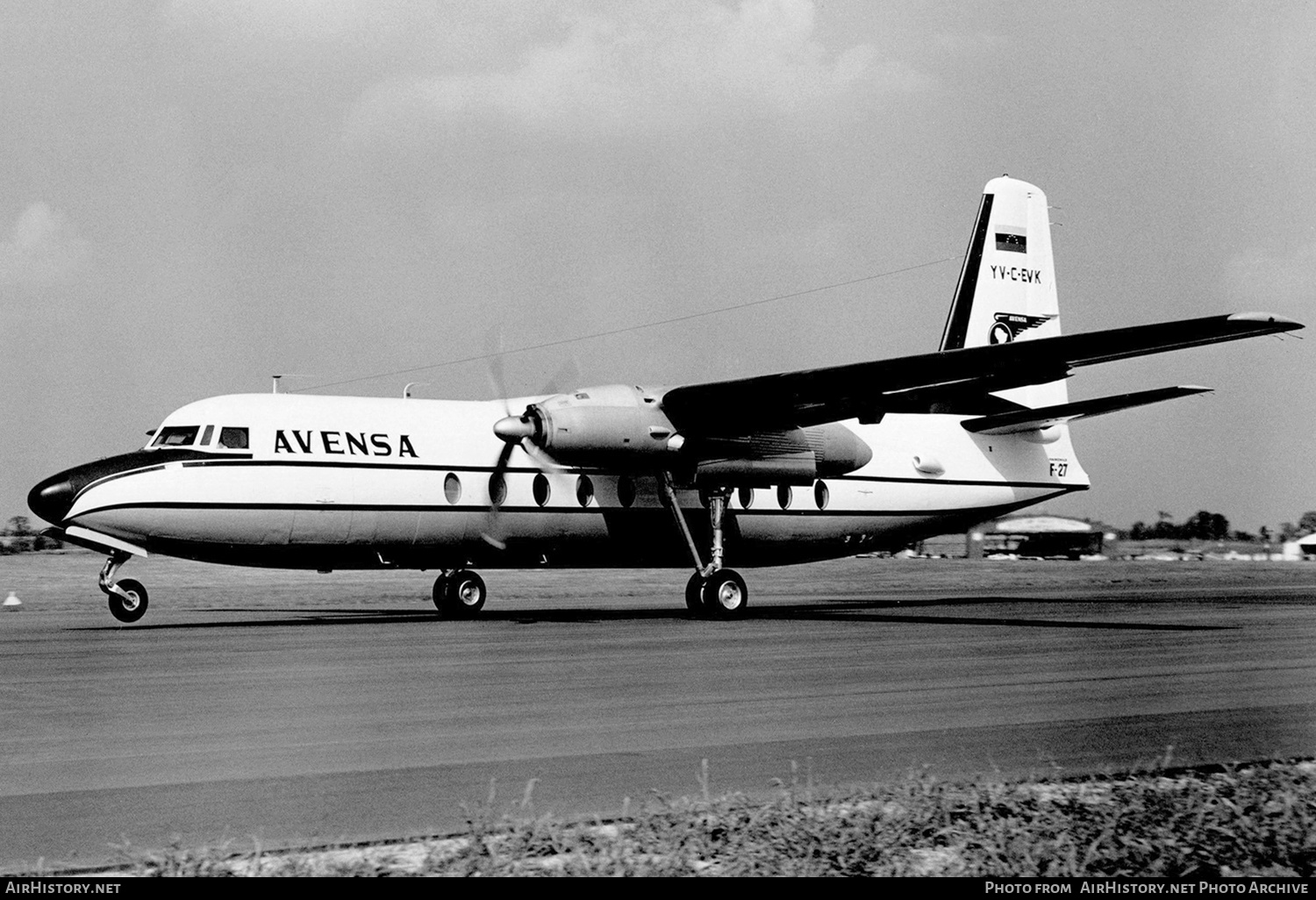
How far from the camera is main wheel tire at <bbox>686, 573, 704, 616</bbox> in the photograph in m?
22.8

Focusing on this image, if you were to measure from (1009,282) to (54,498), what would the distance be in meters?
20.0

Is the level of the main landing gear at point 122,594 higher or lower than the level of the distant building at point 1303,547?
lower

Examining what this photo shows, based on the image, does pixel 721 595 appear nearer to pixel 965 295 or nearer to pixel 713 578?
pixel 713 578

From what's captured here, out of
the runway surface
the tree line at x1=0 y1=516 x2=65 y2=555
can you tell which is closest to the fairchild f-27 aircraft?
the runway surface

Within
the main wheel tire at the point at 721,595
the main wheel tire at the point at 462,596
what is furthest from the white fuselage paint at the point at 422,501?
the main wheel tire at the point at 721,595

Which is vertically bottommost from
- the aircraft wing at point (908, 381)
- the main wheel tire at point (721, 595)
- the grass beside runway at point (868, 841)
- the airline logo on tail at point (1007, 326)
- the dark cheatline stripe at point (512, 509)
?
the grass beside runway at point (868, 841)

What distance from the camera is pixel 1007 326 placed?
29438 mm

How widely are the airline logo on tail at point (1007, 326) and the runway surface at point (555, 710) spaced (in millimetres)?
8287

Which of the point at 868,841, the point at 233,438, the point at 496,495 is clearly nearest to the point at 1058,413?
the point at 496,495

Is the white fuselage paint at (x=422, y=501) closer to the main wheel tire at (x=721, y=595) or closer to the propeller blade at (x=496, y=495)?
the propeller blade at (x=496, y=495)

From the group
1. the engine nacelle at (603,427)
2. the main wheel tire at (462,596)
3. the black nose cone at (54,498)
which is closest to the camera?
the black nose cone at (54,498)

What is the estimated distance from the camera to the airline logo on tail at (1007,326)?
29.2 meters

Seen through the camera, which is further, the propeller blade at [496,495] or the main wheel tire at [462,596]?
the main wheel tire at [462,596]

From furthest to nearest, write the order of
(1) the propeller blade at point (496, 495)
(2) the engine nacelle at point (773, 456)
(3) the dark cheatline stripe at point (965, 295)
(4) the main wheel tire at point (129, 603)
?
(3) the dark cheatline stripe at point (965, 295), (2) the engine nacelle at point (773, 456), (1) the propeller blade at point (496, 495), (4) the main wheel tire at point (129, 603)
